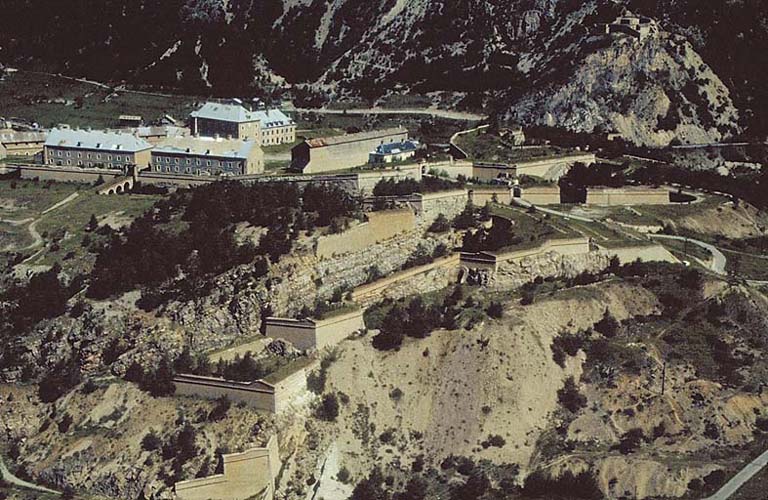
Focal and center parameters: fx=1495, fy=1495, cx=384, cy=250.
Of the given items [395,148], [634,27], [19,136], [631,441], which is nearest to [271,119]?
[395,148]

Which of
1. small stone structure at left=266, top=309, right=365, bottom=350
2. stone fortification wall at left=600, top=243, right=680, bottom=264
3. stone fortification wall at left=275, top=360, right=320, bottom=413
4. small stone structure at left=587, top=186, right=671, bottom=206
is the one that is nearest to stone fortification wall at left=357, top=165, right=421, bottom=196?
small stone structure at left=587, top=186, right=671, bottom=206

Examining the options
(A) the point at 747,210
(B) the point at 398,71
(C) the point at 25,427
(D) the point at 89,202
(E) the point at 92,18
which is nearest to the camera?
(C) the point at 25,427

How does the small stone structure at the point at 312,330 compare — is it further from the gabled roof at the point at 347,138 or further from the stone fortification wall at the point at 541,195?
the stone fortification wall at the point at 541,195

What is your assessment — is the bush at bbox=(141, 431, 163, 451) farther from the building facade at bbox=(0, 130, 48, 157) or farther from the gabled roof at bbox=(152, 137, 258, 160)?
the building facade at bbox=(0, 130, 48, 157)

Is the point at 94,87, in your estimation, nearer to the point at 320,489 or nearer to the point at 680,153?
the point at 680,153

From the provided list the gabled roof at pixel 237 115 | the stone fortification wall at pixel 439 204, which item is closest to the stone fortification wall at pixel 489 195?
the stone fortification wall at pixel 439 204

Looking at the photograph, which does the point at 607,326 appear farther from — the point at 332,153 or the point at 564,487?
the point at 332,153

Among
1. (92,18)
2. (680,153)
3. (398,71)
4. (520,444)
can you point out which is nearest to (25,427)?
(520,444)

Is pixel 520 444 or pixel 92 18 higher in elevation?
pixel 92 18
